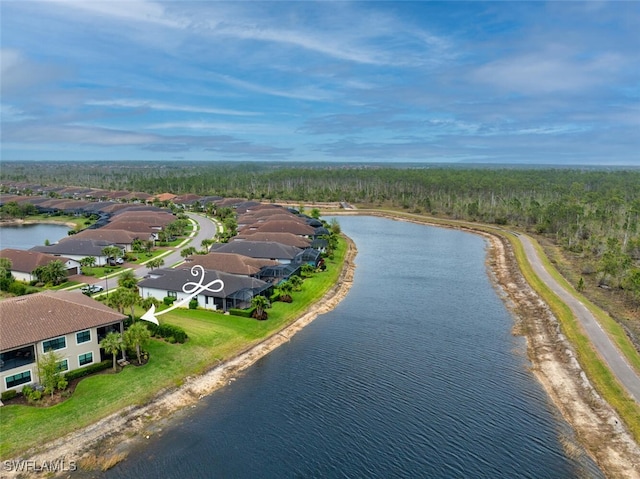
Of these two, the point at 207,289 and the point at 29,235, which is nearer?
the point at 207,289

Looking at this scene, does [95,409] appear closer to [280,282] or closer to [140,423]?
[140,423]

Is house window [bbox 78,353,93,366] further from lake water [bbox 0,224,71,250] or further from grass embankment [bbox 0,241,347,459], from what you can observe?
lake water [bbox 0,224,71,250]

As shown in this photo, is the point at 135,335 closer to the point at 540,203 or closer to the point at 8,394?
the point at 8,394

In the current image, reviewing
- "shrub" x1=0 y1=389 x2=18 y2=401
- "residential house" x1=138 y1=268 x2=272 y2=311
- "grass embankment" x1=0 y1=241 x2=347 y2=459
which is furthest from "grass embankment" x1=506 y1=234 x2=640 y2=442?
"shrub" x1=0 y1=389 x2=18 y2=401

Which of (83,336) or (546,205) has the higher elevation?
(546,205)

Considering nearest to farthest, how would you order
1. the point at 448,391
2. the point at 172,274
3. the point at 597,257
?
the point at 448,391 → the point at 172,274 → the point at 597,257

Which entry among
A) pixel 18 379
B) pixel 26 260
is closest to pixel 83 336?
pixel 18 379

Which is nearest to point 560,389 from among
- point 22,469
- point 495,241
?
point 22,469
